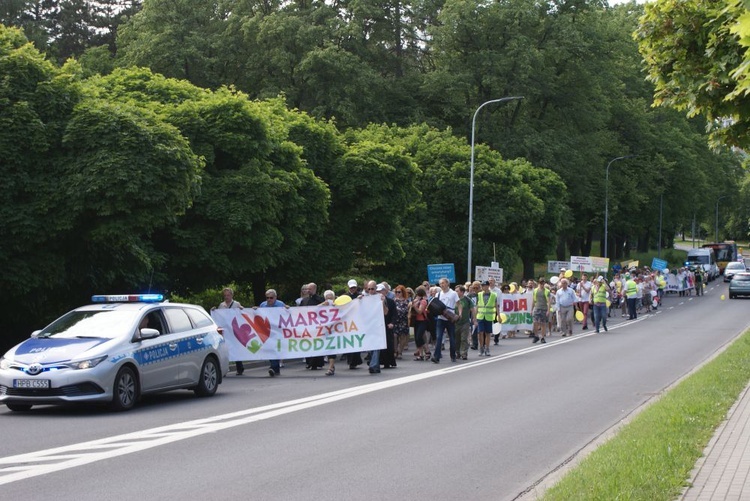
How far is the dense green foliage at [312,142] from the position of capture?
2077 centimetres

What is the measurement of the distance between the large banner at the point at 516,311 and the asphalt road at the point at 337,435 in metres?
12.4

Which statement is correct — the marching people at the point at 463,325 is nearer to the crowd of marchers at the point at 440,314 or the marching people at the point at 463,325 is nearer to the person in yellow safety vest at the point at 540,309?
the crowd of marchers at the point at 440,314

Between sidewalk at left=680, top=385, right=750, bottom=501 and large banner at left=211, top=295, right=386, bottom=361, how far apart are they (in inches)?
375

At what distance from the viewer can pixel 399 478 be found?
9.07 meters

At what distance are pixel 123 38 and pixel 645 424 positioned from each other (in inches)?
1947

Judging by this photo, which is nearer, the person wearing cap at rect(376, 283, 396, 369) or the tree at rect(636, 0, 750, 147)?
the tree at rect(636, 0, 750, 147)

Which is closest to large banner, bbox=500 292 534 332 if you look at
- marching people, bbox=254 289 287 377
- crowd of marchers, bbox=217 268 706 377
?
crowd of marchers, bbox=217 268 706 377

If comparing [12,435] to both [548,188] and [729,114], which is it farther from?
[548,188]

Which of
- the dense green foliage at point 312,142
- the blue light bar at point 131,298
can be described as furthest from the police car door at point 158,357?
the dense green foliage at point 312,142

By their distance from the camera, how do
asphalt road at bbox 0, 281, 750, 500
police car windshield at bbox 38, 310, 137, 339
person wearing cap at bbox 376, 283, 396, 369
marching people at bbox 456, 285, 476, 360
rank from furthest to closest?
marching people at bbox 456, 285, 476, 360 < person wearing cap at bbox 376, 283, 396, 369 < police car windshield at bbox 38, 310, 137, 339 < asphalt road at bbox 0, 281, 750, 500

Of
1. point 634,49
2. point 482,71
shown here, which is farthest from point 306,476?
point 634,49

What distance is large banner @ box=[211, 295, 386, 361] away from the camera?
20312 mm

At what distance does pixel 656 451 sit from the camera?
30.9 ft

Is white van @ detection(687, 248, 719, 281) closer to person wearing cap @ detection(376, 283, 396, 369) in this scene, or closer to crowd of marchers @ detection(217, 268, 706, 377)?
crowd of marchers @ detection(217, 268, 706, 377)
